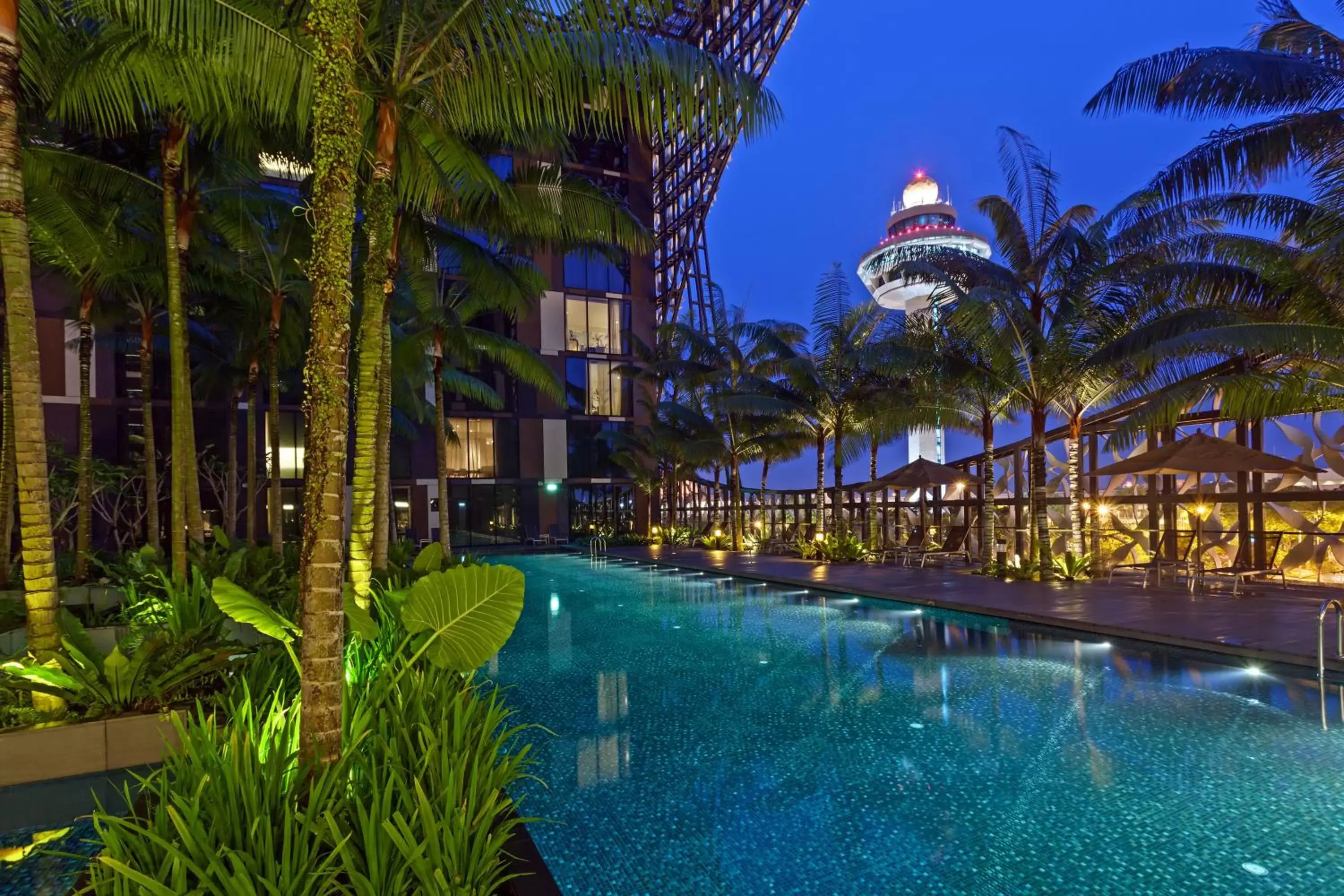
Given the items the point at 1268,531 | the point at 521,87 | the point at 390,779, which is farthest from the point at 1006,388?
the point at 390,779

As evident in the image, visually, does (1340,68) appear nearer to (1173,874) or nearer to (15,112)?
(1173,874)

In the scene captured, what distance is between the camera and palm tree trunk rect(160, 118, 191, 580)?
7.41 meters

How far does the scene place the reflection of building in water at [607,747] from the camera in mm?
5105

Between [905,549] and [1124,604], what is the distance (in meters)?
7.60

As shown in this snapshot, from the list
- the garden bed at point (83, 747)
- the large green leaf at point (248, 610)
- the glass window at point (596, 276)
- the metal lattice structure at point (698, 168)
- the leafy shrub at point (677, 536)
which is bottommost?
the leafy shrub at point (677, 536)

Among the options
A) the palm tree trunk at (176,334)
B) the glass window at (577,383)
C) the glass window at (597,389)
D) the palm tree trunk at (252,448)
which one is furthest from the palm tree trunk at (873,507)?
the palm tree trunk at (176,334)

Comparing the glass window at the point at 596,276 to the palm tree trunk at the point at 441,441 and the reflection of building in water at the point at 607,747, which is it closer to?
the palm tree trunk at the point at 441,441

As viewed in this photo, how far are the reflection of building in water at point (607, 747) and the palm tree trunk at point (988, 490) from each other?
11.4 metres

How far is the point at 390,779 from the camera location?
2.86 metres

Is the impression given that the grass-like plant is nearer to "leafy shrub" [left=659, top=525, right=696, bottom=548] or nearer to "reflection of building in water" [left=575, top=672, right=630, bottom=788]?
"reflection of building in water" [left=575, top=672, right=630, bottom=788]

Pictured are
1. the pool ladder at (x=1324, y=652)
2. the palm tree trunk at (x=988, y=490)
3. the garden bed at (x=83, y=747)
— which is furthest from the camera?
the palm tree trunk at (x=988, y=490)

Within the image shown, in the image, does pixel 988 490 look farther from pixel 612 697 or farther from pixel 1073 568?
pixel 612 697

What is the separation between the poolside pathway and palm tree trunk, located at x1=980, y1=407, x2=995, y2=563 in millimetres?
794

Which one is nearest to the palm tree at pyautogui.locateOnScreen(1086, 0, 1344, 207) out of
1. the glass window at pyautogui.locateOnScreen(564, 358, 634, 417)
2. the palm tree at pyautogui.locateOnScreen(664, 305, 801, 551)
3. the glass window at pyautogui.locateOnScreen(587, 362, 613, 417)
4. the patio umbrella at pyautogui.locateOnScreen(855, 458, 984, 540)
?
the patio umbrella at pyautogui.locateOnScreen(855, 458, 984, 540)
